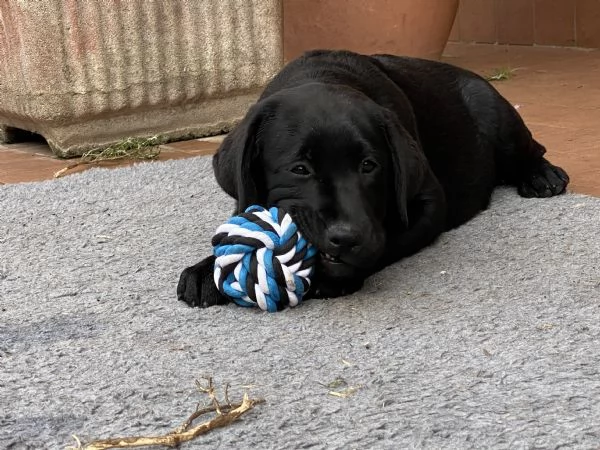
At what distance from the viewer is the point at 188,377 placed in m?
2.05

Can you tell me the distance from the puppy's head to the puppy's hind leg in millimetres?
986

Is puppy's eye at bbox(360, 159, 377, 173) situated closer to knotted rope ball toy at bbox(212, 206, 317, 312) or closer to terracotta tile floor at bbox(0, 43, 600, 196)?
knotted rope ball toy at bbox(212, 206, 317, 312)

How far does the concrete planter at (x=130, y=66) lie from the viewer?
462 centimetres

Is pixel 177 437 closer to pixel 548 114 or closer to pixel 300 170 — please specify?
pixel 300 170

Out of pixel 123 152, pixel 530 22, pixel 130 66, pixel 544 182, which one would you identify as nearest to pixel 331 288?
pixel 544 182

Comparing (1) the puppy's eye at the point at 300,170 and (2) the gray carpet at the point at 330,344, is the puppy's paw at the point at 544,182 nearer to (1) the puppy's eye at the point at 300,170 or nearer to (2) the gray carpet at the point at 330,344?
(2) the gray carpet at the point at 330,344

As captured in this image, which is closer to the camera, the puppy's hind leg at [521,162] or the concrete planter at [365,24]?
the puppy's hind leg at [521,162]

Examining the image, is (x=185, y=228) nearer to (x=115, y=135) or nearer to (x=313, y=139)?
(x=313, y=139)

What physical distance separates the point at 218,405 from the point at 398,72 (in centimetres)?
185

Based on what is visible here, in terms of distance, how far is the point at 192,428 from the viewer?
70.0 inches

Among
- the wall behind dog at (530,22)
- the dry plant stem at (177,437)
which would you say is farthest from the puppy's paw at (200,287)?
the wall behind dog at (530,22)

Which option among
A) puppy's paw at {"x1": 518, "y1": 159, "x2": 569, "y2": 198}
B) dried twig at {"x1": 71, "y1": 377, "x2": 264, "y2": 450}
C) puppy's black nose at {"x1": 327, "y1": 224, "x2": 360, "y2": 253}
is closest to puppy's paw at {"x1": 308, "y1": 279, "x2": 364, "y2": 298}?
puppy's black nose at {"x1": 327, "y1": 224, "x2": 360, "y2": 253}

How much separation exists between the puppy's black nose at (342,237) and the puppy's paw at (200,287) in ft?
1.19

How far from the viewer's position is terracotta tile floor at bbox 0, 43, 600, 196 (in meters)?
4.15
